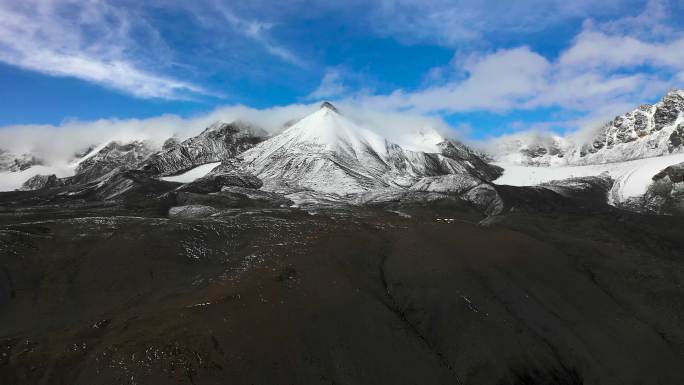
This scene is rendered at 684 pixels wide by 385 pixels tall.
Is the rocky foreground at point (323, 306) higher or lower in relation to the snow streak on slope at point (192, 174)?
lower

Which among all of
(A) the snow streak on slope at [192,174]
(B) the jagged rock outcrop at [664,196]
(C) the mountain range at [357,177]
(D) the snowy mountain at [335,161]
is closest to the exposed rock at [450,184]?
(C) the mountain range at [357,177]

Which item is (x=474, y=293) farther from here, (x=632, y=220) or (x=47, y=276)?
(x=632, y=220)

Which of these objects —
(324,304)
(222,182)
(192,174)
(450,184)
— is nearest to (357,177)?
(450,184)

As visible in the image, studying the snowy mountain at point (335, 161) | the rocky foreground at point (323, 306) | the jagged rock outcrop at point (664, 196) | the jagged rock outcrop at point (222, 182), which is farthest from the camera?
the snowy mountain at point (335, 161)

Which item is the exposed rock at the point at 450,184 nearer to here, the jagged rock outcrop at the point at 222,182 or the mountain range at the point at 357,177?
the mountain range at the point at 357,177

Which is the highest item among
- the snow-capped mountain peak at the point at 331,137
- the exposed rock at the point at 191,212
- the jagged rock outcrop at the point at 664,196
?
the snow-capped mountain peak at the point at 331,137

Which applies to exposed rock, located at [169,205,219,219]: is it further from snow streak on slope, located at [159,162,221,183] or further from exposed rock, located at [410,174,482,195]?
snow streak on slope, located at [159,162,221,183]

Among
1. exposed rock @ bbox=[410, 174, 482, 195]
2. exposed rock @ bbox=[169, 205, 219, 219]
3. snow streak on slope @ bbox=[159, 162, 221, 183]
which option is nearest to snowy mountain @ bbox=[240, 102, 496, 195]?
exposed rock @ bbox=[410, 174, 482, 195]
